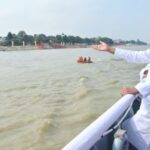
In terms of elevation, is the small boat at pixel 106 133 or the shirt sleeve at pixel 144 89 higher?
the shirt sleeve at pixel 144 89

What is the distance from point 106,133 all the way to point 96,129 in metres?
0.24

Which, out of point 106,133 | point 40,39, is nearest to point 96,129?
point 106,133

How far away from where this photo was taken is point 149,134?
338cm

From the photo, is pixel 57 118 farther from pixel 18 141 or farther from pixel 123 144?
pixel 123 144

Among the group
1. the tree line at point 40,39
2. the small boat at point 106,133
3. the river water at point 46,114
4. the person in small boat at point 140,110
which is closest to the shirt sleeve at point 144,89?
the person in small boat at point 140,110

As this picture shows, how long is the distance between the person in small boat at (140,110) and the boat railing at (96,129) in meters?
0.15

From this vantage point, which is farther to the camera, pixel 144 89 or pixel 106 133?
pixel 144 89

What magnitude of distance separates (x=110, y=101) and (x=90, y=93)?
1.81 meters

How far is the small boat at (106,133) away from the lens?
2510 millimetres

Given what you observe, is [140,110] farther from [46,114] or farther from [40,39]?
[40,39]

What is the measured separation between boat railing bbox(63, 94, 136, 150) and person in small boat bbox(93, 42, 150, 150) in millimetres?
152

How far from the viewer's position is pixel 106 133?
9.73 feet

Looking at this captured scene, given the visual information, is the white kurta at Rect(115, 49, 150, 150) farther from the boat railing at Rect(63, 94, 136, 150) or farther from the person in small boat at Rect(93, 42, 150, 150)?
the boat railing at Rect(63, 94, 136, 150)

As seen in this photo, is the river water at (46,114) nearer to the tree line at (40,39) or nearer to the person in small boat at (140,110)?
the person in small boat at (140,110)
